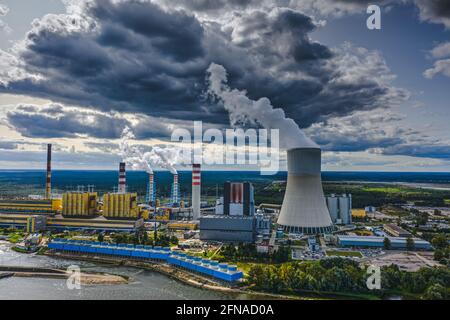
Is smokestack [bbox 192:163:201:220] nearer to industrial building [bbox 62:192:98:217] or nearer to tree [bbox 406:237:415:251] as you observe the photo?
industrial building [bbox 62:192:98:217]

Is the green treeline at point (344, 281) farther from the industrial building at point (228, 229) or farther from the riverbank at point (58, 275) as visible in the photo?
the industrial building at point (228, 229)

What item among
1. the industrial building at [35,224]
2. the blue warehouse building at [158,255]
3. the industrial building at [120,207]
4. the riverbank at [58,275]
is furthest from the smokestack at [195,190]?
the riverbank at [58,275]

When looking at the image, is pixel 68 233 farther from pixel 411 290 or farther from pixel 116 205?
pixel 411 290

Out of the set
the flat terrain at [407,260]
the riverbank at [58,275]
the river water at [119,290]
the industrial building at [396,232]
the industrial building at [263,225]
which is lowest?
the river water at [119,290]

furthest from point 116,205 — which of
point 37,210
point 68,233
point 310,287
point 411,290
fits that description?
point 411,290

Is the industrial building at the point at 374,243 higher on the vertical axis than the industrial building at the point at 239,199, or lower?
lower
